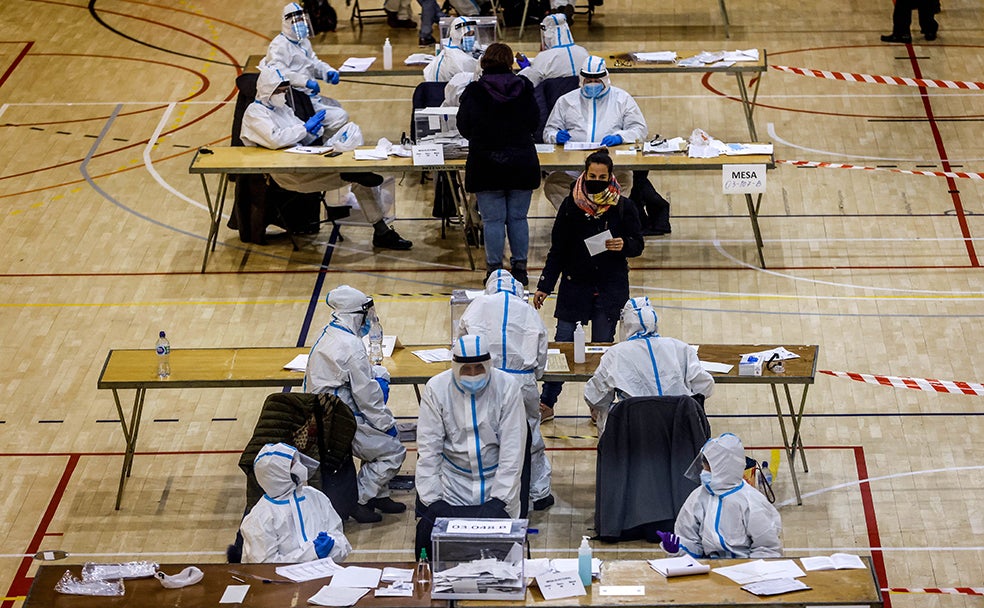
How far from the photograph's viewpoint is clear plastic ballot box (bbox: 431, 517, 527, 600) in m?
7.11

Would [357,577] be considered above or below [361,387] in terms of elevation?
below

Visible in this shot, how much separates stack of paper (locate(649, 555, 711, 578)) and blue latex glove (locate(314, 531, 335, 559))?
1.69 m

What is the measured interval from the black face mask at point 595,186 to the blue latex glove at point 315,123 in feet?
12.6

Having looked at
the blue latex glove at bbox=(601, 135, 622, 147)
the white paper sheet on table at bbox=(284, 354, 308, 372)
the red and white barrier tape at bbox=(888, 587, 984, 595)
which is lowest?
the red and white barrier tape at bbox=(888, 587, 984, 595)

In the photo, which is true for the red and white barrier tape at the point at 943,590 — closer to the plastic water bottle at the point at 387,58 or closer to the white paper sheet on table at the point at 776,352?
the white paper sheet on table at the point at 776,352

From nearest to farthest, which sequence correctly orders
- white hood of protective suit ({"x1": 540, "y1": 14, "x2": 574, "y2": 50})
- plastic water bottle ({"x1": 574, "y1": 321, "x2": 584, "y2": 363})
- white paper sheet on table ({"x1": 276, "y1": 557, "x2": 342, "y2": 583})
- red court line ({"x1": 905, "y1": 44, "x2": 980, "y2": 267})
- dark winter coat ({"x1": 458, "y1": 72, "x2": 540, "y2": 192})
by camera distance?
white paper sheet on table ({"x1": 276, "y1": 557, "x2": 342, "y2": 583}), plastic water bottle ({"x1": 574, "y1": 321, "x2": 584, "y2": 363}), dark winter coat ({"x1": 458, "y1": 72, "x2": 540, "y2": 192}), red court line ({"x1": 905, "y1": 44, "x2": 980, "y2": 267}), white hood of protective suit ({"x1": 540, "y1": 14, "x2": 574, "y2": 50})

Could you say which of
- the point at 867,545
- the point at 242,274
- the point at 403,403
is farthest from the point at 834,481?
the point at 242,274

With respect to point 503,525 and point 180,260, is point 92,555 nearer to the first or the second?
point 503,525

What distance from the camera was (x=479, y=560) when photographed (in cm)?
723

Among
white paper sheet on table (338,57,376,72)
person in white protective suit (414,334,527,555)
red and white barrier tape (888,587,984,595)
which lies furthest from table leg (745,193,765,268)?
person in white protective suit (414,334,527,555)

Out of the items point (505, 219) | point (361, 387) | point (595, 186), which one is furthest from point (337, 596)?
point (505, 219)

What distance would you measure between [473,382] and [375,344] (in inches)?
67.3

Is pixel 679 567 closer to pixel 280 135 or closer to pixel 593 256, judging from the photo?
pixel 593 256

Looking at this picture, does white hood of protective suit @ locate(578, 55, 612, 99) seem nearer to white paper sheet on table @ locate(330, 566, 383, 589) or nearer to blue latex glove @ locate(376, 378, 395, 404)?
blue latex glove @ locate(376, 378, 395, 404)
